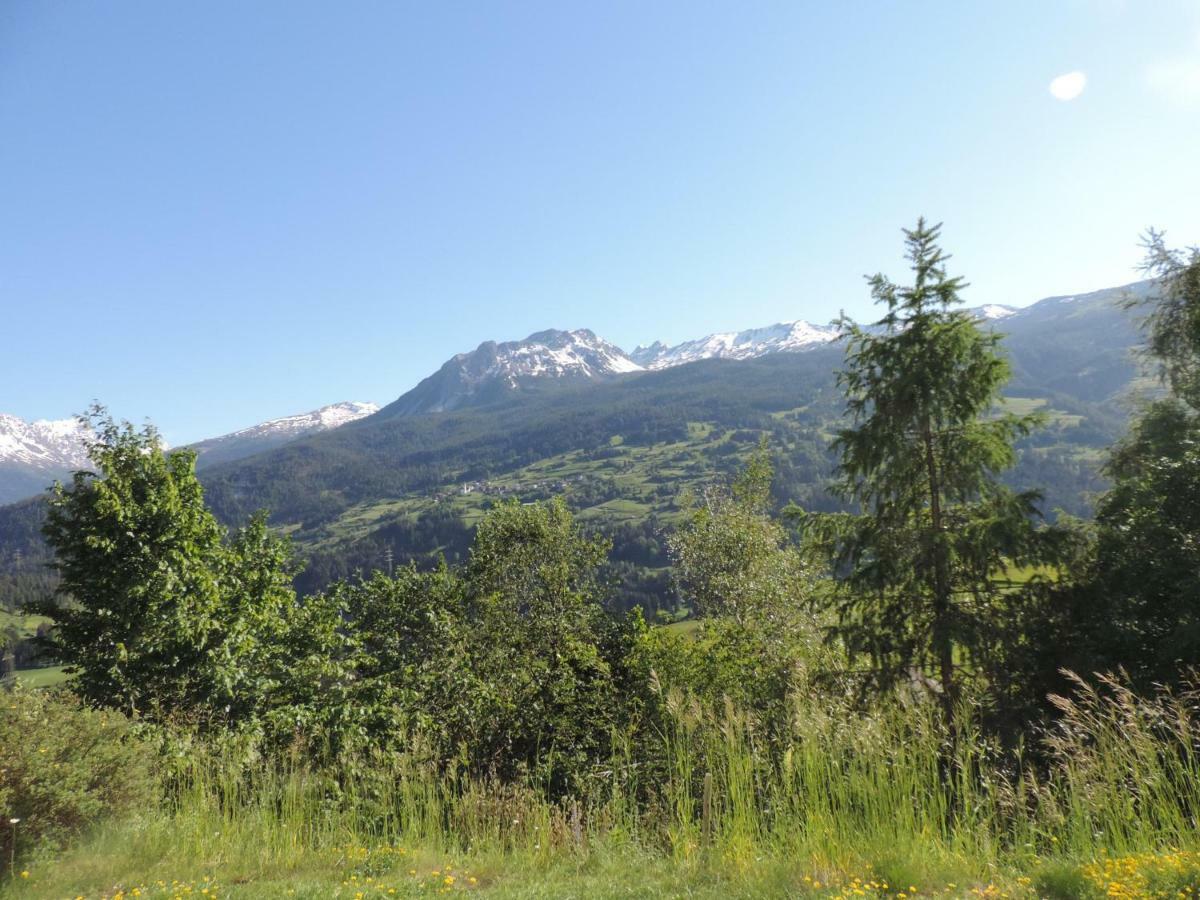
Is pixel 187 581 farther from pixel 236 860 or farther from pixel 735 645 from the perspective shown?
pixel 735 645

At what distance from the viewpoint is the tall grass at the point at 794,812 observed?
5.40 metres

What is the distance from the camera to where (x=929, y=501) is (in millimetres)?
12602

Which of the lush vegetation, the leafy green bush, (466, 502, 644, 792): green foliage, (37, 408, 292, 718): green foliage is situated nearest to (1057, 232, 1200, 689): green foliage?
the lush vegetation

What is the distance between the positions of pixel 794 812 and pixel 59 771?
848 centimetres

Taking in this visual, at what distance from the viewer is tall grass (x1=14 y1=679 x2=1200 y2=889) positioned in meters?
5.40

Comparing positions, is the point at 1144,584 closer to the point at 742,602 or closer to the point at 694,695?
the point at 694,695

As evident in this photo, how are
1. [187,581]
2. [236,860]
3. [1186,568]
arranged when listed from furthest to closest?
[187,581] < [1186,568] < [236,860]

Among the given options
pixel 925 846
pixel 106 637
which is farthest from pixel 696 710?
pixel 106 637

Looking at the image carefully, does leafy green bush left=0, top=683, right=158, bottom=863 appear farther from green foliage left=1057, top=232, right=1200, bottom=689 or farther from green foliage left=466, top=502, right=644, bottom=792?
green foliage left=1057, top=232, right=1200, bottom=689

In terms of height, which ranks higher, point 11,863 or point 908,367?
Result: point 908,367

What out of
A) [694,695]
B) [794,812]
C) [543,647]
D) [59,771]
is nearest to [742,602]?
[543,647]

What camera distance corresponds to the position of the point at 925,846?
541 centimetres

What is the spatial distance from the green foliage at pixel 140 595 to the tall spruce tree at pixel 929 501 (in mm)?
14223

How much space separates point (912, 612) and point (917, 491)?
263cm
